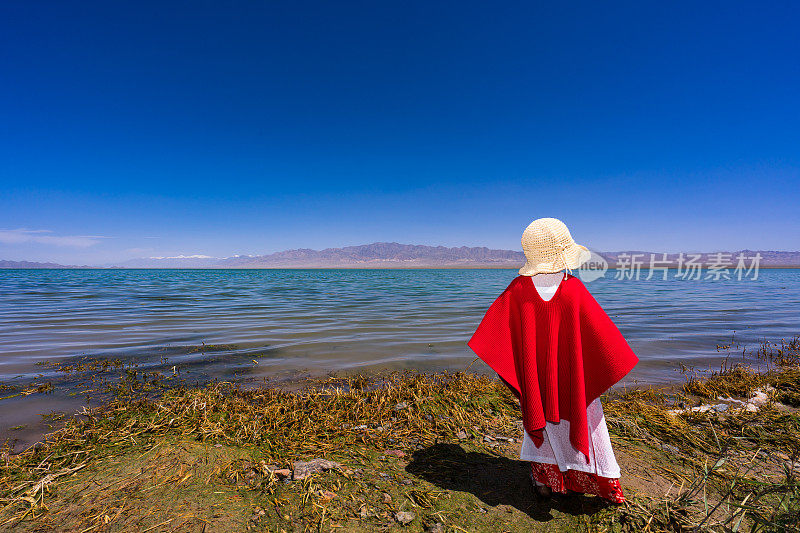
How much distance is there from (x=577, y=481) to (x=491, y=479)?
2.44ft

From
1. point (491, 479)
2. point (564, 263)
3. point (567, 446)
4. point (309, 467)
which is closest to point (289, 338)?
point (309, 467)

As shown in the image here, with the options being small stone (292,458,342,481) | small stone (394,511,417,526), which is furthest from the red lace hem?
small stone (292,458,342,481)

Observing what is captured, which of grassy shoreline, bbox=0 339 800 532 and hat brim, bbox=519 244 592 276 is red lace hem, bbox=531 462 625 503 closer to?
grassy shoreline, bbox=0 339 800 532

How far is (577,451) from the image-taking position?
2.88 metres

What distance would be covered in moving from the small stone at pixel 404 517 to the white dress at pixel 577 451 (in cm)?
105

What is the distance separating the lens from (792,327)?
38.8 ft

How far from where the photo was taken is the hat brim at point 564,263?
2.89 meters

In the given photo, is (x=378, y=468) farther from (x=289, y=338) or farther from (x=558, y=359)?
(x=289, y=338)

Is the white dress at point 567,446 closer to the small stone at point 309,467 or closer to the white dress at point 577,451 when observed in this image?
the white dress at point 577,451

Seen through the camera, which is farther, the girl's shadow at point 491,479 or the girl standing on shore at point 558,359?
the girl's shadow at point 491,479

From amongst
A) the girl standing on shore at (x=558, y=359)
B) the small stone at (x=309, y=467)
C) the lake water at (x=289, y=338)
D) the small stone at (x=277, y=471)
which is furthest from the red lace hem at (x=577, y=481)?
the lake water at (x=289, y=338)

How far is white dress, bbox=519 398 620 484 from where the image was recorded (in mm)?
2803

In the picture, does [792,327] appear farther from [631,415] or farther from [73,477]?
[73,477]

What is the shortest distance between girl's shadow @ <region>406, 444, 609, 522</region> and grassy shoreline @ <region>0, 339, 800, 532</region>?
Answer: 16mm
